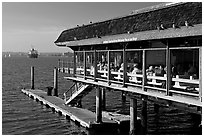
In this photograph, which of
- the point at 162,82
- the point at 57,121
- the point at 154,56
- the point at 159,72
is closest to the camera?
the point at 162,82

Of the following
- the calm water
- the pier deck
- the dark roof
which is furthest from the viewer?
the calm water

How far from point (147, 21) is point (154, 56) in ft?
7.57

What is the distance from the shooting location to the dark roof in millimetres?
15219

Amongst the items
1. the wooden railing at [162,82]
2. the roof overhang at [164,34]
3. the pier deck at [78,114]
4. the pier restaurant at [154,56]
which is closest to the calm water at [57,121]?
the pier deck at [78,114]

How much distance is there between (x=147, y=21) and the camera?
18359mm

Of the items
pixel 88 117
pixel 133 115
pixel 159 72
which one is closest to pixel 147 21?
pixel 159 72

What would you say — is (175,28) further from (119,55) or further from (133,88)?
(119,55)

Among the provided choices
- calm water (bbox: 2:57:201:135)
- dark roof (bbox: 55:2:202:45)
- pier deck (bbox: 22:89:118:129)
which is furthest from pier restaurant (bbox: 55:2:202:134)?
calm water (bbox: 2:57:201:135)

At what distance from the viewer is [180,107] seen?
1350cm

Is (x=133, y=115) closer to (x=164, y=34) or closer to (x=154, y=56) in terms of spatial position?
(x=154, y=56)

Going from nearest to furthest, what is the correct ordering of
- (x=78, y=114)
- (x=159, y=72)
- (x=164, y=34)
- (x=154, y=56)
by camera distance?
(x=164, y=34)
(x=159, y=72)
(x=154, y=56)
(x=78, y=114)

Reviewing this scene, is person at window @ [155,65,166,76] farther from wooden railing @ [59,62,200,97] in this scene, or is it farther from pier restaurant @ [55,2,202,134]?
wooden railing @ [59,62,200,97]

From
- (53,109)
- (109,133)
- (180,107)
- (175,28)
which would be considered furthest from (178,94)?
(53,109)

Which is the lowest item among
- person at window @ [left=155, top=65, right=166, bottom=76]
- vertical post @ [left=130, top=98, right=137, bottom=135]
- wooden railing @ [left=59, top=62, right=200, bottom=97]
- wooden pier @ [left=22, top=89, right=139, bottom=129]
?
wooden pier @ [left=22, top=89, right=139, bottom=129]
